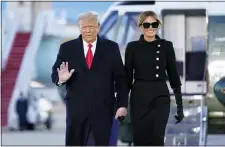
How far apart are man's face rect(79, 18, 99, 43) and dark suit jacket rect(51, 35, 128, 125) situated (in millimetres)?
60

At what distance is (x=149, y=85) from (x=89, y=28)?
0.53 m

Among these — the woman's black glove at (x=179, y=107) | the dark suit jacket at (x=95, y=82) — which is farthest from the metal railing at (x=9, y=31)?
the woman's black glove at (x=179, y=107)

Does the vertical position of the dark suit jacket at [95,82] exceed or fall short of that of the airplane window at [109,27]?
it falls short

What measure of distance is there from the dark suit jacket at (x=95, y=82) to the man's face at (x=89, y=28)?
2.4 inches

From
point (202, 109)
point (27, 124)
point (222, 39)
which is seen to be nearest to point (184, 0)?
point (222, 39)

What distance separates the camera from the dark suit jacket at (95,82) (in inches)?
146

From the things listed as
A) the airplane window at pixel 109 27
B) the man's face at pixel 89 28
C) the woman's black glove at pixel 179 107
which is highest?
the airplane window at pixel 109 27

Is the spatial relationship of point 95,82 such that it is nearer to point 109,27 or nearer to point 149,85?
point 149,85

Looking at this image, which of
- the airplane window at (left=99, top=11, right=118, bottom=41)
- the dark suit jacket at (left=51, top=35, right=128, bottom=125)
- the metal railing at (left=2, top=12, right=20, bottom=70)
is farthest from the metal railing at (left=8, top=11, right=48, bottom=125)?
the dark suit jacket at (left=51, top=35, right=128, bottom=125)

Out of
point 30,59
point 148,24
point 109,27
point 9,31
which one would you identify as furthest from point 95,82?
point 9,31

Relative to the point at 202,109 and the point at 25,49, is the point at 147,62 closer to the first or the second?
the point at 202,109

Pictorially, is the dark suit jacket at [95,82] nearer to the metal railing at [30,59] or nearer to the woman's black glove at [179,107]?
the woman's black glove at [179,107]

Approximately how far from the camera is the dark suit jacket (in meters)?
3.71

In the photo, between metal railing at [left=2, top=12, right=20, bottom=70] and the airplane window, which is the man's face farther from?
metal railing at [left=2, top=12, right=20, bottom=70]
